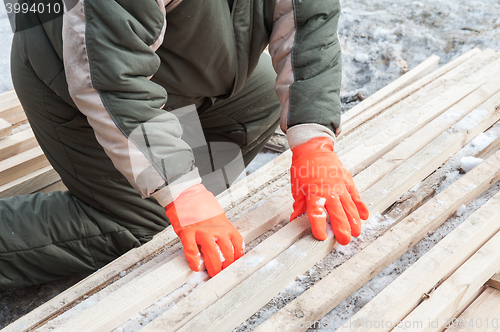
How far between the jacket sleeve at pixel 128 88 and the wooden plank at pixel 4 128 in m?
1.23

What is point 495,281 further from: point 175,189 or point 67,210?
point 67,210

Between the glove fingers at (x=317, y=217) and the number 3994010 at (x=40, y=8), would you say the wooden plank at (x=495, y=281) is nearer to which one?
the glove fingers at (x=317, y=217)

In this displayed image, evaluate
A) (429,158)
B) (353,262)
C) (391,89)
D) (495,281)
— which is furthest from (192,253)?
(391,89)

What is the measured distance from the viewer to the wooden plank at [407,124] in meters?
1.97

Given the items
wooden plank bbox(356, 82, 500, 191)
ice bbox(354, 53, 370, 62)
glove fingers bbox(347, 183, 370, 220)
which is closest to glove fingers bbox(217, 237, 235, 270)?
glove fingers bbox(347, 183, 370, 220)

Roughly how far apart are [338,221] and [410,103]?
1242 millimetres

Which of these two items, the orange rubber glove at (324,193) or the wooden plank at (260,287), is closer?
the wooden plank at (260,287)

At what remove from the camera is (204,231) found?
1.47m

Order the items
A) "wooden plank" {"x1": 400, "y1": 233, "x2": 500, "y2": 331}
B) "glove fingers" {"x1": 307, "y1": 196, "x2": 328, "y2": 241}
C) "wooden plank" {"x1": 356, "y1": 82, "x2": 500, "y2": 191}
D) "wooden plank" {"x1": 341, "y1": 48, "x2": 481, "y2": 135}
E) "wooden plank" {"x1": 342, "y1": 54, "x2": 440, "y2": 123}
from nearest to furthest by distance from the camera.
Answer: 1. "wooden plank" {"x1": 400, "y1": 233, "x2": 500, "y2": 331}
2. "glove fingers" {"x1": 307, "y1": 196, "x2": 328, "y2": 241}
3. "wooden plank" {"x1": 356, "y1": 82, "x2": 500, "y2": 191}
4. "wooden plank" {"x1": 341, "y1": 48, "x2": 481, "y2": 135}
5. "wooden plank" {"x1": 342, "y1": 54, "x2": 440, "y2": 123}

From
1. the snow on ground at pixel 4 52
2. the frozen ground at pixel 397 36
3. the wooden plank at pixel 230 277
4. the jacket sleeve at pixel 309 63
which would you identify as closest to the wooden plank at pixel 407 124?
the jacket sleeve at pixel 309 63

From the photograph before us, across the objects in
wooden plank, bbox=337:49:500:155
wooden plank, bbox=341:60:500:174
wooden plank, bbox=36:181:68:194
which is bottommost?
wooden plank, bbox=36:181:68:194

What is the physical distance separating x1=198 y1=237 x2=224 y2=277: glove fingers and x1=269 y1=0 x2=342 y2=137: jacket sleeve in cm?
63

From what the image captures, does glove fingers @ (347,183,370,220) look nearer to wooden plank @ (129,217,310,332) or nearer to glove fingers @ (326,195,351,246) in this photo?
glove fingers @ (326,195,351,246)

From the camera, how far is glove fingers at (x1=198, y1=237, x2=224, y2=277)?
1437 mm
